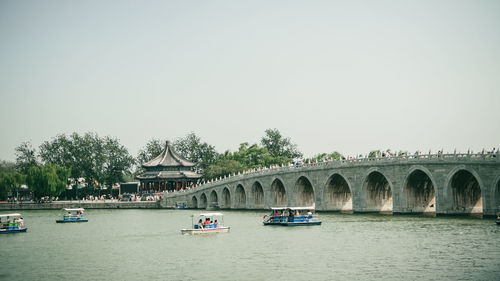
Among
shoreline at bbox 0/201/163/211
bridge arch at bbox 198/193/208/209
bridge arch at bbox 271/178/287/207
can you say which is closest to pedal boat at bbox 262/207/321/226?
bridge arch at bbox 271/178/287/207

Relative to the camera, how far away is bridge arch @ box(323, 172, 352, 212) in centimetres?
5594

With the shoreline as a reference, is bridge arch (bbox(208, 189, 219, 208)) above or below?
above

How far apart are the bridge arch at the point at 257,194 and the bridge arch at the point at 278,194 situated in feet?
12.4

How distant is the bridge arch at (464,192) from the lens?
4266 cm

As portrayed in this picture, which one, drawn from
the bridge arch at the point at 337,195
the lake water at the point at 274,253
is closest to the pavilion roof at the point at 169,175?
the bridge arch at the point at 337,195

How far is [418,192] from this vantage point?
4806cm

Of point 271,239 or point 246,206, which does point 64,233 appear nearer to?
point 271,239

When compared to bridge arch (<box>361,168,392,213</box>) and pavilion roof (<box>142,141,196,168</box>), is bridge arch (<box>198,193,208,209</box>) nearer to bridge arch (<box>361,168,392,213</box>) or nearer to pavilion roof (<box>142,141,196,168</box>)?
pavilion roof (<box>142,141,196,168</box>)

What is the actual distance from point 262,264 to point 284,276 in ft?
10.3

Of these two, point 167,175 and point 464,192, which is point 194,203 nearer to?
point 167,175

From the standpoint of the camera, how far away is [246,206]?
68.8 m

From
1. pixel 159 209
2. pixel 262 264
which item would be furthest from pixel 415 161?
pixel 159 209

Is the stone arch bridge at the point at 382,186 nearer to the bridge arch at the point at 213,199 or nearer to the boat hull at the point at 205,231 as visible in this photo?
the bridge arch at the point at 213,199

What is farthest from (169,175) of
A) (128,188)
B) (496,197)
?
(496,197)
